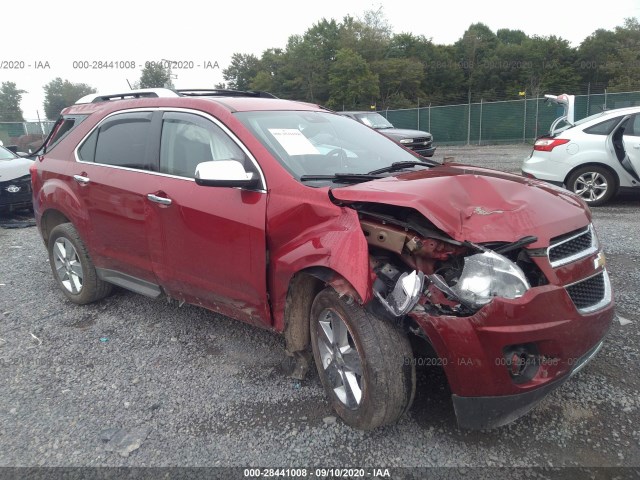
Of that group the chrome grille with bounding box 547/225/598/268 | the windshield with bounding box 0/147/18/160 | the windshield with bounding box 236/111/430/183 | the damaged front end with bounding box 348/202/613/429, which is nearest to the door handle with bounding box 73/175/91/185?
the windshield with bounding box 236/111/430/183

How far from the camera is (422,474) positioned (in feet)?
7.60

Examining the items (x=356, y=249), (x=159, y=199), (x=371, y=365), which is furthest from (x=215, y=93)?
(x=371, y=365)

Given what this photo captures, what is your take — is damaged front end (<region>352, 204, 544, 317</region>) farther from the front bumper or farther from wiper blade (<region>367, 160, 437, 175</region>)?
wiper blade (<region>367, 160, 437, 175</region>)

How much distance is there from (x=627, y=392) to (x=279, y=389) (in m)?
2.05

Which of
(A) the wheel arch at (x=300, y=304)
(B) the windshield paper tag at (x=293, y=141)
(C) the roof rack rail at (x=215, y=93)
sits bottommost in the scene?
(A) the wheel arch at (x=300, y=304)

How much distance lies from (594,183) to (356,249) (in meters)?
6.76

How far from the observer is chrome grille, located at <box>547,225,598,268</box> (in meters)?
2.34

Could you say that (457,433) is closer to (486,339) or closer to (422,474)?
(422,474)

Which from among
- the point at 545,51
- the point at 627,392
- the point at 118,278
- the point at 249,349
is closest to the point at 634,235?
the point at 627,392

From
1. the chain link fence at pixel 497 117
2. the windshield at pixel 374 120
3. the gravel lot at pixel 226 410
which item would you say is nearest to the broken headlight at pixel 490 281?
the gravel lot at pixel 226 410

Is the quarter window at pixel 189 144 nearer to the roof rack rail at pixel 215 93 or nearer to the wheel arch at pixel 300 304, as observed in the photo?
the roof rack rail at pixel 215 93

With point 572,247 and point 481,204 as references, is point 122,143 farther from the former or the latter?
point 572,247

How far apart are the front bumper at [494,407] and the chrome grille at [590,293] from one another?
0.37m

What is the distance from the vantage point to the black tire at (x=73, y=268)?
14.1ft
